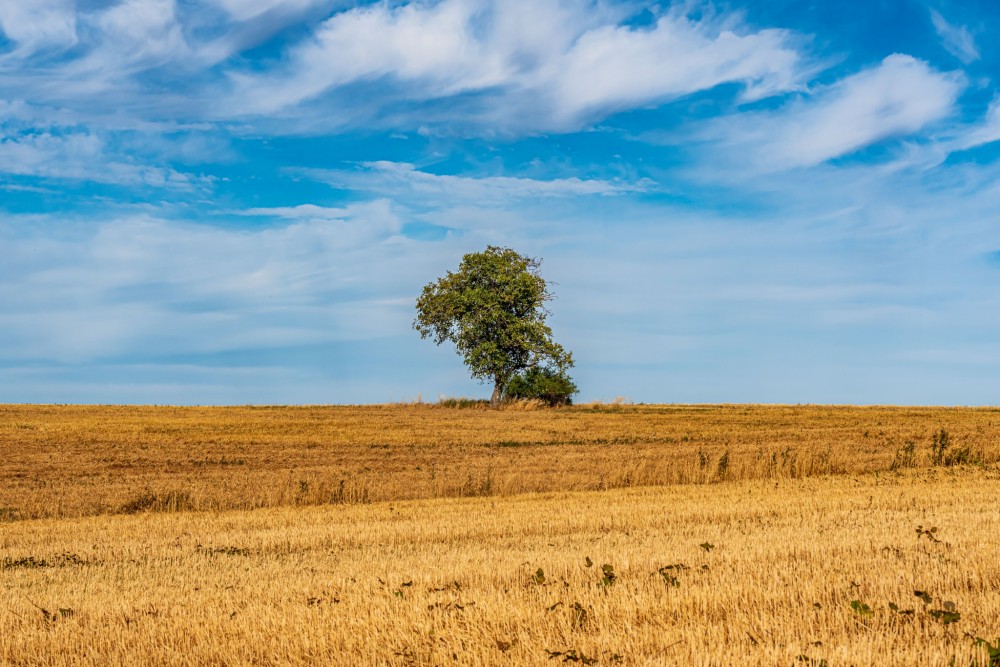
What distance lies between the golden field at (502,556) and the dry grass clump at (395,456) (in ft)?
0.45

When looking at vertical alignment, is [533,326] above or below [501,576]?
above

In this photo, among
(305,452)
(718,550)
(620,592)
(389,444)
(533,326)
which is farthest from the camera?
(533,326)

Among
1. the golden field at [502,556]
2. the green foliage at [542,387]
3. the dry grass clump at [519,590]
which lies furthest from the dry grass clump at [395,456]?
the green foliage at [542,387]

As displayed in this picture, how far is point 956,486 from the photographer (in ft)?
→ 69.8

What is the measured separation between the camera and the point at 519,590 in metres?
8.99

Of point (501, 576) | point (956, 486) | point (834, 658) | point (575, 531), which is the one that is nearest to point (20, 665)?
point (501, 576)

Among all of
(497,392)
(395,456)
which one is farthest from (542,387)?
(395,456)

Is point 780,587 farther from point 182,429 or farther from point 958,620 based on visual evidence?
point 182,429

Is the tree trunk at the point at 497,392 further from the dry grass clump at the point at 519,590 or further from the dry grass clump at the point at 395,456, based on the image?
the dry grass clump at the point at 519,590

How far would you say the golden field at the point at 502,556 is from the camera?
23.6 ft

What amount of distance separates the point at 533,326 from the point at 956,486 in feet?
163

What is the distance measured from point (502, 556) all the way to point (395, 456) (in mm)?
20010

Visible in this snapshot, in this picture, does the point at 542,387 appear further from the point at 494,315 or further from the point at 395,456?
the point at 395,456

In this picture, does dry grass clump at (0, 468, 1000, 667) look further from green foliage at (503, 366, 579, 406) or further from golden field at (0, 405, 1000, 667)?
green foliage at (503, 366, 579, 406)
